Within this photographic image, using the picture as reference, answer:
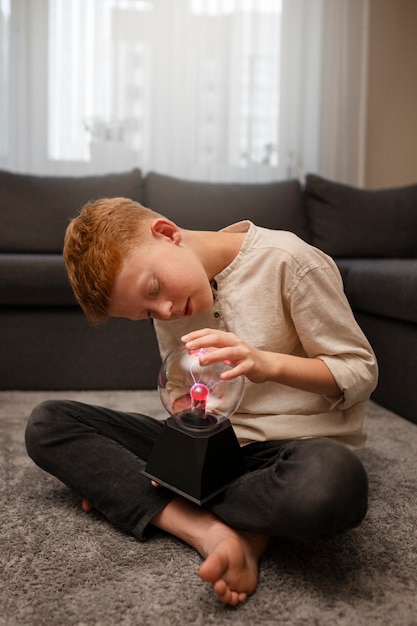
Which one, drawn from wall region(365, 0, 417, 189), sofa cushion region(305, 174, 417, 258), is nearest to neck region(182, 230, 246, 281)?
sofa cushion region(305, 174, 417, 258)

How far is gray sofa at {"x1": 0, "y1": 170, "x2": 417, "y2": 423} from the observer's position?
5.06ft

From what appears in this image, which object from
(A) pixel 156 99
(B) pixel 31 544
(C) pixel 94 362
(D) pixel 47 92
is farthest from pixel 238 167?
(B) pixel 31 544

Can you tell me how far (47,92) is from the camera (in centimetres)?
259

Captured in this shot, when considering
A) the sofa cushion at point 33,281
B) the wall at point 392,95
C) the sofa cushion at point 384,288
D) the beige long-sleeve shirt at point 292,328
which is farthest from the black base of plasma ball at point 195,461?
the wall at point 392,95

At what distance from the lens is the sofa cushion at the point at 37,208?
2.07 metres

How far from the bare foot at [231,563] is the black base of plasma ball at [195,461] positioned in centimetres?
6

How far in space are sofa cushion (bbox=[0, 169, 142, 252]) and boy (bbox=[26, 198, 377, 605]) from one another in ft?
4.16

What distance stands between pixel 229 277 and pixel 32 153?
2031 mm

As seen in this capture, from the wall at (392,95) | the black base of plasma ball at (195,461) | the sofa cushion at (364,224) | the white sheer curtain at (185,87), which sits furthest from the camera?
the wall at (392,95)

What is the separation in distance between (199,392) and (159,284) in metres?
0.17

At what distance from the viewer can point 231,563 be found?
2.14 feet

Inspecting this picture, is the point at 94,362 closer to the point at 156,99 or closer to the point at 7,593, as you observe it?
the point at 7,593

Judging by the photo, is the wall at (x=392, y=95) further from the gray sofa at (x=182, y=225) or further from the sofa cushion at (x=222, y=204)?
the sofa cushion at (x=222, y=204)

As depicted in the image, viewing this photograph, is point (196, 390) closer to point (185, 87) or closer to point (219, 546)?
point (219, 546)
